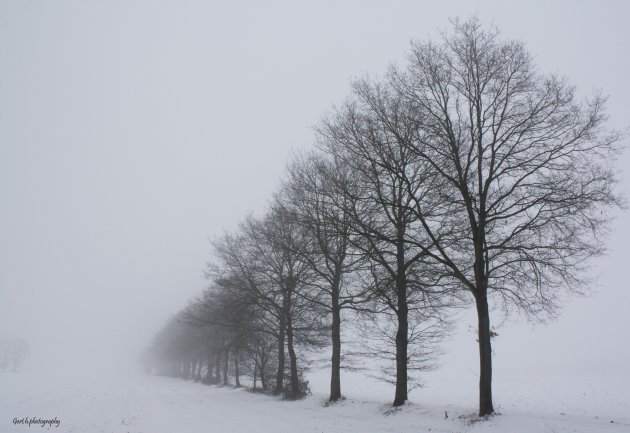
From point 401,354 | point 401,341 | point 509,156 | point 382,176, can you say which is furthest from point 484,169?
point 401,354

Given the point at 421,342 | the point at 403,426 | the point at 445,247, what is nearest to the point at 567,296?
the point at 445,247

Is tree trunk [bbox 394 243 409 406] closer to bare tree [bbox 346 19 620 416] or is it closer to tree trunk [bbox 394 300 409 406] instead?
tree trunk [bbox 394 300 409 406]

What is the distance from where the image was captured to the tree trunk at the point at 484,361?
12.9m

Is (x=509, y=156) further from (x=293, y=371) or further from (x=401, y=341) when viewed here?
(x=293, y=371)

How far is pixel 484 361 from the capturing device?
12938mm

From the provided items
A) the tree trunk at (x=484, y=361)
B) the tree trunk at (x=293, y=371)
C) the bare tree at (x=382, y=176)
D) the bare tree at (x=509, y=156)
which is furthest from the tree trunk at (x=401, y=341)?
the tree trunk at (x=293, y=371)

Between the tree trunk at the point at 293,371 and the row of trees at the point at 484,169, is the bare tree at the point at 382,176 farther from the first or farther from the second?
the tree trunk at the point at 293,371

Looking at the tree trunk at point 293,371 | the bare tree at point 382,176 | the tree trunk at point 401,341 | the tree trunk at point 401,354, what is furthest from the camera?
the tree trunk at point 293,371

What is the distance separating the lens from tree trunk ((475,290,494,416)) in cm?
1288

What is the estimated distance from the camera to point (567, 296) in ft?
44.5

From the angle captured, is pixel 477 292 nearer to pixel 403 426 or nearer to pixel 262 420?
pixel 403 426

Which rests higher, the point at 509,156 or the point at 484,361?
the point at 509,156

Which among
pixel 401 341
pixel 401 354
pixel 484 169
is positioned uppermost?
pixel 484 169

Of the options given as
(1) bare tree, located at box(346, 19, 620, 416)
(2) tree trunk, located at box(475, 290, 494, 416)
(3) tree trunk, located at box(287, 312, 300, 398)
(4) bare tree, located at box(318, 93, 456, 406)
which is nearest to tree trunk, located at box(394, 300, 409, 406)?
(4) bare tree, located at box(318, 93, 456, 406)
